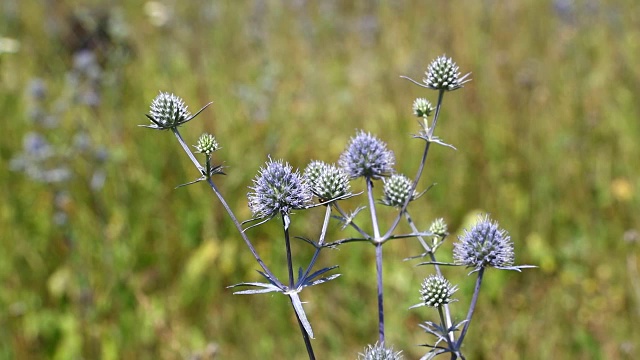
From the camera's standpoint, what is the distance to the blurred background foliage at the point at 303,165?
3104 mm

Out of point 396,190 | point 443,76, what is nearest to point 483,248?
point 396,190

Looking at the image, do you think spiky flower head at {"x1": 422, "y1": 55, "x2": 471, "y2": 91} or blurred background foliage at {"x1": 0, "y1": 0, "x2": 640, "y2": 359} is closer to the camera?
spiky flower head at {"x1": 422, "y1": 55, "x2": 471, "y2": 91}

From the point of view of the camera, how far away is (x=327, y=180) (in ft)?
3.97

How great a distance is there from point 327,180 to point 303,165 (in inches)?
120

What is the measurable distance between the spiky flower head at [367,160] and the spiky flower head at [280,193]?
187 mm

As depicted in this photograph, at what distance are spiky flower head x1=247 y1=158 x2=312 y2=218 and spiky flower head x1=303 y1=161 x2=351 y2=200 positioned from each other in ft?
0.15

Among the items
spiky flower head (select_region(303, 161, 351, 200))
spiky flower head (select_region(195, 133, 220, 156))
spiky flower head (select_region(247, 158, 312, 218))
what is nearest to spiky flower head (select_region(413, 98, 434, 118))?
spiky flower head (select_region(303, 161, 351, 200))

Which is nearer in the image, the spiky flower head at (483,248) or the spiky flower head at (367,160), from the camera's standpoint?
the spiky flower head at (483,248)

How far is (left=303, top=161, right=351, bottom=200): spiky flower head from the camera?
1198mm

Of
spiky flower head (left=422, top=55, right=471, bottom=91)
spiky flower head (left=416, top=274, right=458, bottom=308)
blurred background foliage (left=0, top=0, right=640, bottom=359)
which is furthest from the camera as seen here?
blurred background foliage (left=0, top=0, right=640, bottom=359)

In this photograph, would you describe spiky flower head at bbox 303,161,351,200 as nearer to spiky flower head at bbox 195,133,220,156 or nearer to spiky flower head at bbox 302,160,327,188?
spiky flower head at bbox 302,160,327,188

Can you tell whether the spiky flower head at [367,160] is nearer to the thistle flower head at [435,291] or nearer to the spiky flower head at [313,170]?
the spiky flower head at [313,170]

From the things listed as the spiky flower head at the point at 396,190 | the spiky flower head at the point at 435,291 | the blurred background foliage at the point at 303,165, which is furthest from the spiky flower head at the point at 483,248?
the blurred background foliage at the point at 303,165

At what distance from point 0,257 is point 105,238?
770 millimetres
